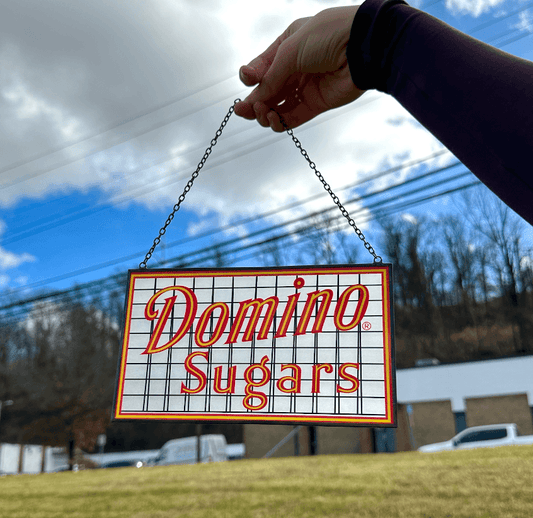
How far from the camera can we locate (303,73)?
6.04ft

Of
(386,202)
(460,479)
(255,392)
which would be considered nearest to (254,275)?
(255,392)

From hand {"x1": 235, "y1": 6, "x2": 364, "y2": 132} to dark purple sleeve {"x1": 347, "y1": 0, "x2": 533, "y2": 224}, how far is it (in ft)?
1.21

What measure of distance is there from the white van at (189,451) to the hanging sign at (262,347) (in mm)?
28327

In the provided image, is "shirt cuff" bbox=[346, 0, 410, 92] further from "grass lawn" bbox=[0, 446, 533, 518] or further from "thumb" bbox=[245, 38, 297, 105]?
"grass lawn" bbox=[0, 446, 533, 518]

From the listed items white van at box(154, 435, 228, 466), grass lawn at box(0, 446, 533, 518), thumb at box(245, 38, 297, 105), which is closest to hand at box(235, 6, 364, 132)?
thumb at box(245, 38, 297, 105)

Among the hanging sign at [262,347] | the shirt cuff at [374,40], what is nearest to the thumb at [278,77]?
the shirt cuff at [374,40]

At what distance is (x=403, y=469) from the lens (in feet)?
15.9

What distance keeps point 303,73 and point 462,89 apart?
3.57ft

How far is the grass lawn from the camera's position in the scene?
362cm

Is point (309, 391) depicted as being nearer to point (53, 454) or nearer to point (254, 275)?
point (254, 275)

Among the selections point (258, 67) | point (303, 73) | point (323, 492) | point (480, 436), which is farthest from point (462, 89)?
point (480, 436)

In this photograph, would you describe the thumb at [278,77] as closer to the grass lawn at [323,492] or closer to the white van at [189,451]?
the grass lawn at [323,492]

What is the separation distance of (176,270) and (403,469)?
3.93m

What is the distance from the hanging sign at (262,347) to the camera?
1.90 m
